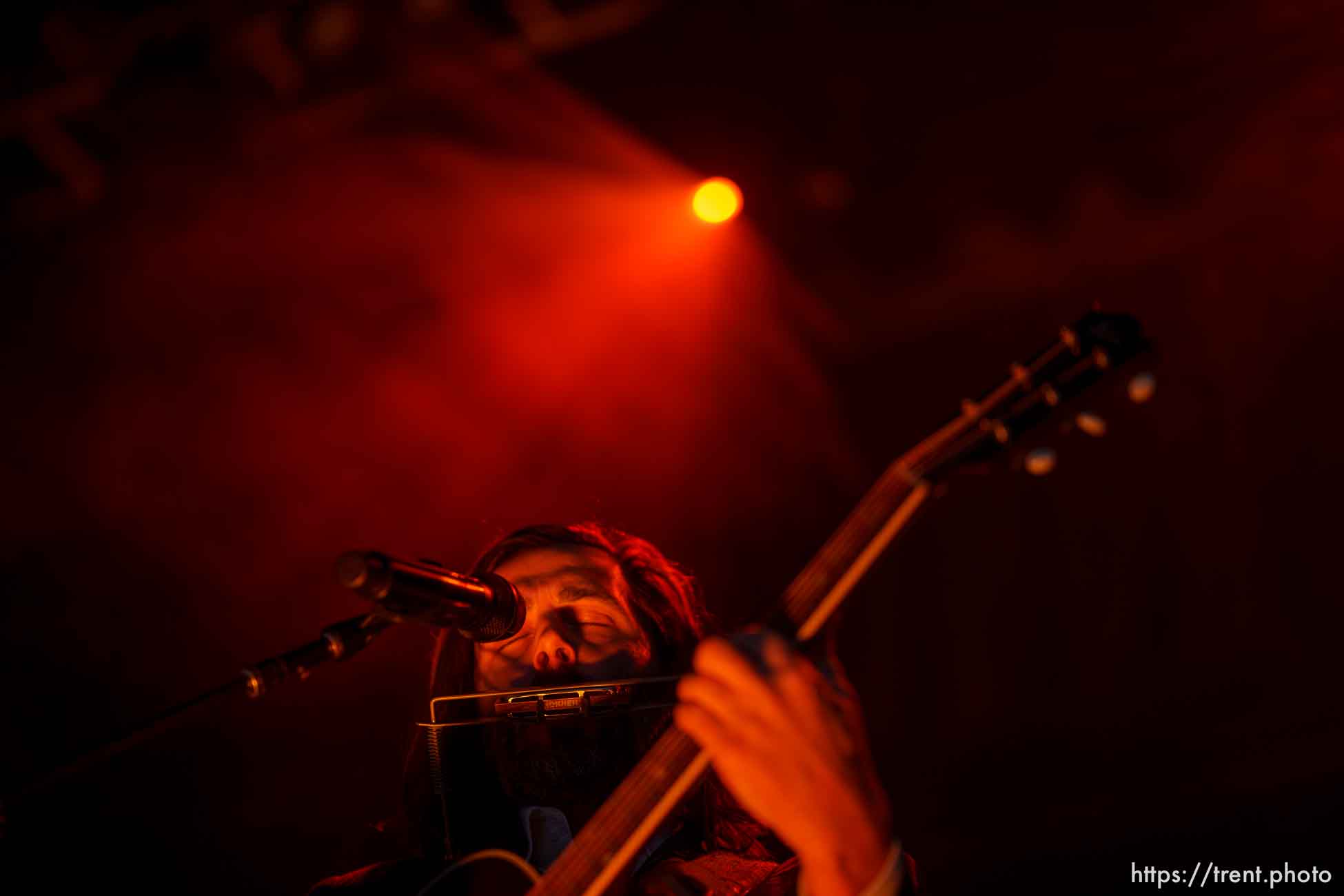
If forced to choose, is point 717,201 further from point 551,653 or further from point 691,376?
point 551,653

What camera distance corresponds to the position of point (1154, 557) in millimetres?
3379

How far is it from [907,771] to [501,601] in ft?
8.01

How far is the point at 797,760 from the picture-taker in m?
1.13

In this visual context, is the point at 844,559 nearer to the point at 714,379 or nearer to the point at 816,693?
the point at 816,693

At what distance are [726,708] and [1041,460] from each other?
2.06ft

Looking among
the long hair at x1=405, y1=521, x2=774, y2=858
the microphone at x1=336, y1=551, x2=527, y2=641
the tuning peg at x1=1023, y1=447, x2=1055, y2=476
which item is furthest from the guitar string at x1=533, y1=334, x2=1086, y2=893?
the long hair at x1=405, y1=521, x2=774, y2=858

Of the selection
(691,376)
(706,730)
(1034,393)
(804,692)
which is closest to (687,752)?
(706,730)

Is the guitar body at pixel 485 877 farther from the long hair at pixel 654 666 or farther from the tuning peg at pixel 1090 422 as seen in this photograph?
the tuning peg at pixel 1090 422

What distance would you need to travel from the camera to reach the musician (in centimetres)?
115

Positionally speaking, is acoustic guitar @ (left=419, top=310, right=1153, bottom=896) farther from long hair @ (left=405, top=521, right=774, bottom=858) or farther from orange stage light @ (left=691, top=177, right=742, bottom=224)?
orange stage light @ (left=691, top=177, right=742, bottom=224)

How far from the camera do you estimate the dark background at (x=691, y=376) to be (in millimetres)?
3162

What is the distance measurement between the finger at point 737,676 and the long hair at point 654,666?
3.27 ft

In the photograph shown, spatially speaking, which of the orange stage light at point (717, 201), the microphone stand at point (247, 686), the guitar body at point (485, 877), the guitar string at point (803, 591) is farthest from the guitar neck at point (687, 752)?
the orange stage light at point (717, 201)

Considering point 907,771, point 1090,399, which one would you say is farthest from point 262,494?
point 1090,399
